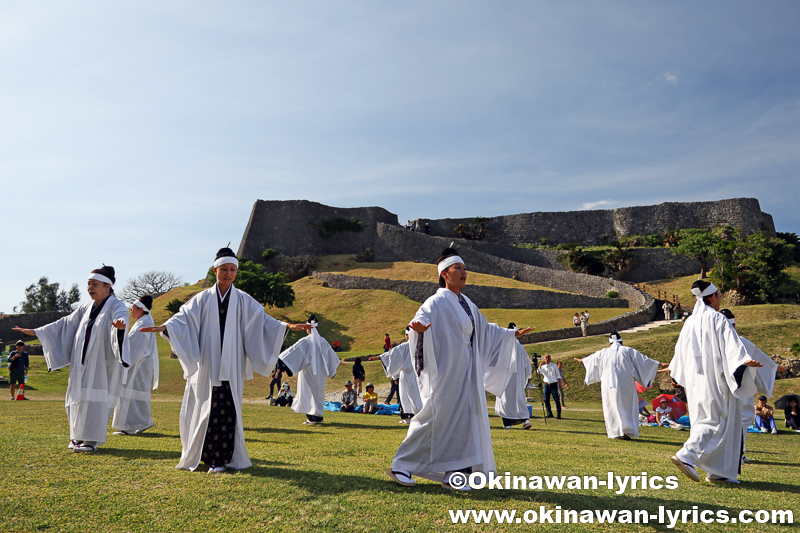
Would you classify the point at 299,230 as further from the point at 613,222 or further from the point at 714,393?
the point at 714,393

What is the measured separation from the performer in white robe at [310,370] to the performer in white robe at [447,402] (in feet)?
22.4

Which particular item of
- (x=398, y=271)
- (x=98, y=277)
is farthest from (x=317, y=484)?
(x=398, y=271)

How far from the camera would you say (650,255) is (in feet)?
170

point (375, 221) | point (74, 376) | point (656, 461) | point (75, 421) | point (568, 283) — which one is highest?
point (375, 221)

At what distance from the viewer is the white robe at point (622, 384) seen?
32.0 ft

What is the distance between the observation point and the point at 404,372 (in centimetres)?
1264

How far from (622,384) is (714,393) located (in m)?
4.44

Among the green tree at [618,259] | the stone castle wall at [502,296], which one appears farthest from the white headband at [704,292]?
the green tree at [618,259]

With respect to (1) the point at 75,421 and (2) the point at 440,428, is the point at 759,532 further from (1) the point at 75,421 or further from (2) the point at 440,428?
(1) the point at 75,421

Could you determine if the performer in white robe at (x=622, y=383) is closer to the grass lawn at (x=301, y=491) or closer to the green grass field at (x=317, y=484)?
the green grass field at (x=317, y=484)

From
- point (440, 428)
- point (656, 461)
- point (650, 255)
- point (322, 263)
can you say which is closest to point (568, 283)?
point (650, 255)

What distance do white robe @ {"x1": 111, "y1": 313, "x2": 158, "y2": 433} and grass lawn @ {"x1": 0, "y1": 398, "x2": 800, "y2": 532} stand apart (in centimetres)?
93

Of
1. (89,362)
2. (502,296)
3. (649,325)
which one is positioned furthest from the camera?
(502,296)

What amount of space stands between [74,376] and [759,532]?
740 cm
